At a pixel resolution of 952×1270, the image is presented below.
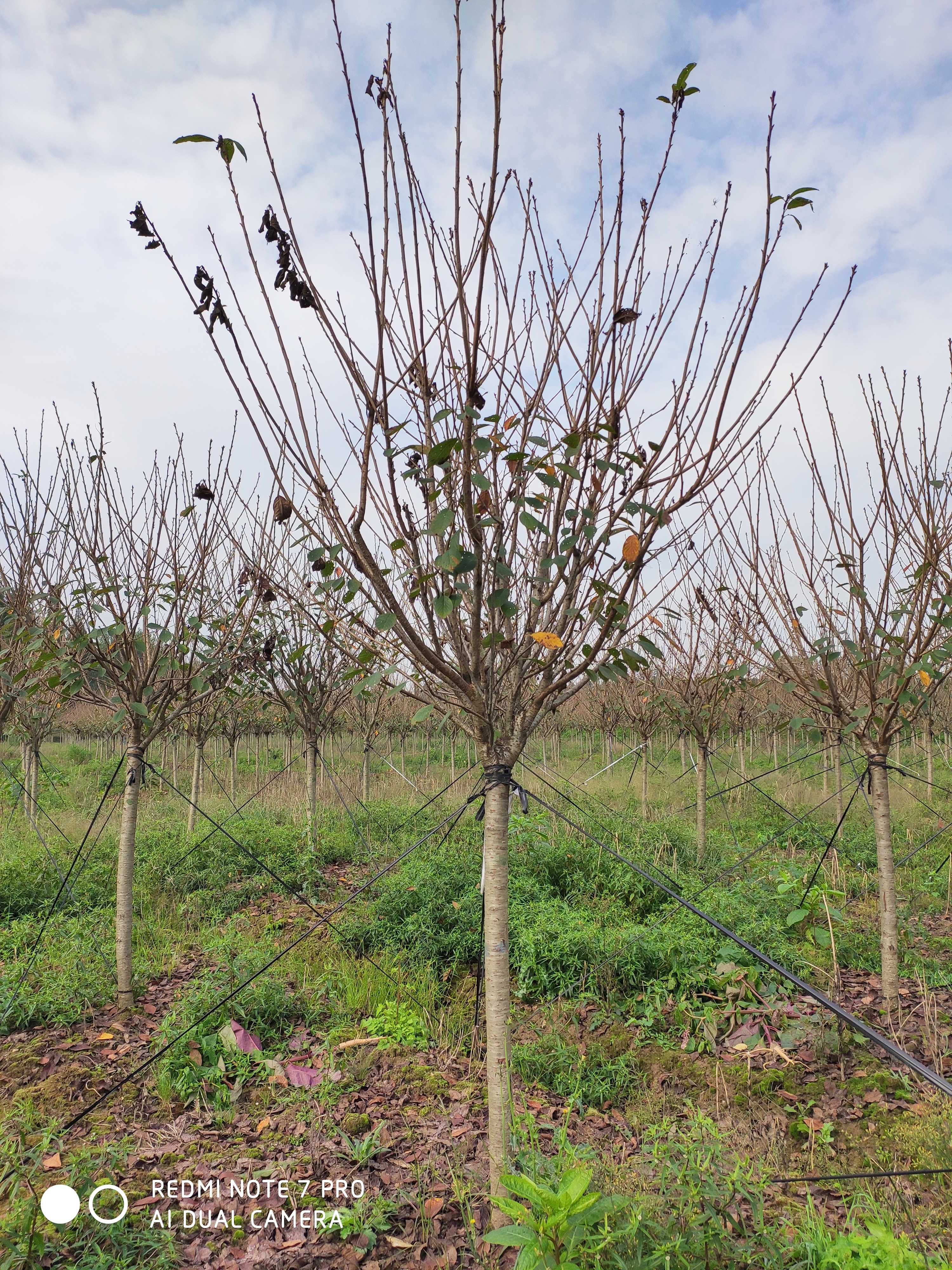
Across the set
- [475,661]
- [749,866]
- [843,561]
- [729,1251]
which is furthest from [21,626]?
[749,866]

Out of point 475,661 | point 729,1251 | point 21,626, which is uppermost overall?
point 21,626

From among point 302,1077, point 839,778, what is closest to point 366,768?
point 839,778

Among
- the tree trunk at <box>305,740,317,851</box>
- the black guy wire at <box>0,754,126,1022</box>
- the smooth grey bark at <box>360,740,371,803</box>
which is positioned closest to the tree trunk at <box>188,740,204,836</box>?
the tree trunk at <box>305,740,317,851</box>

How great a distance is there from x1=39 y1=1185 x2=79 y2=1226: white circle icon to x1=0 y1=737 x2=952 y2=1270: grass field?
0.05 m

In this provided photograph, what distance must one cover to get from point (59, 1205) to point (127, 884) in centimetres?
216

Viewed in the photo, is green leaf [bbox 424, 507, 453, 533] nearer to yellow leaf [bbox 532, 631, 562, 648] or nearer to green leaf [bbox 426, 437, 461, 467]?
green leaf [bbox 426, 437, 461, 467]

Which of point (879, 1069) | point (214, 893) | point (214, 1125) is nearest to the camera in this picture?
point (214, 1125)

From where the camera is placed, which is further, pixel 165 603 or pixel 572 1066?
pixel 165 603

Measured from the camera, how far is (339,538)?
2.18 m

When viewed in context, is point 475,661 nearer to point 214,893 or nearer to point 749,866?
point 214,893

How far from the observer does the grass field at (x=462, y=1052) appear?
236 centimetres

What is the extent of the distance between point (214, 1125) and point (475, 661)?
2.65 m

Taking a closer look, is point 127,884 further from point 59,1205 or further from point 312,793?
point 312,793

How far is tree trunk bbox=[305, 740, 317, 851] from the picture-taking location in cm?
785
